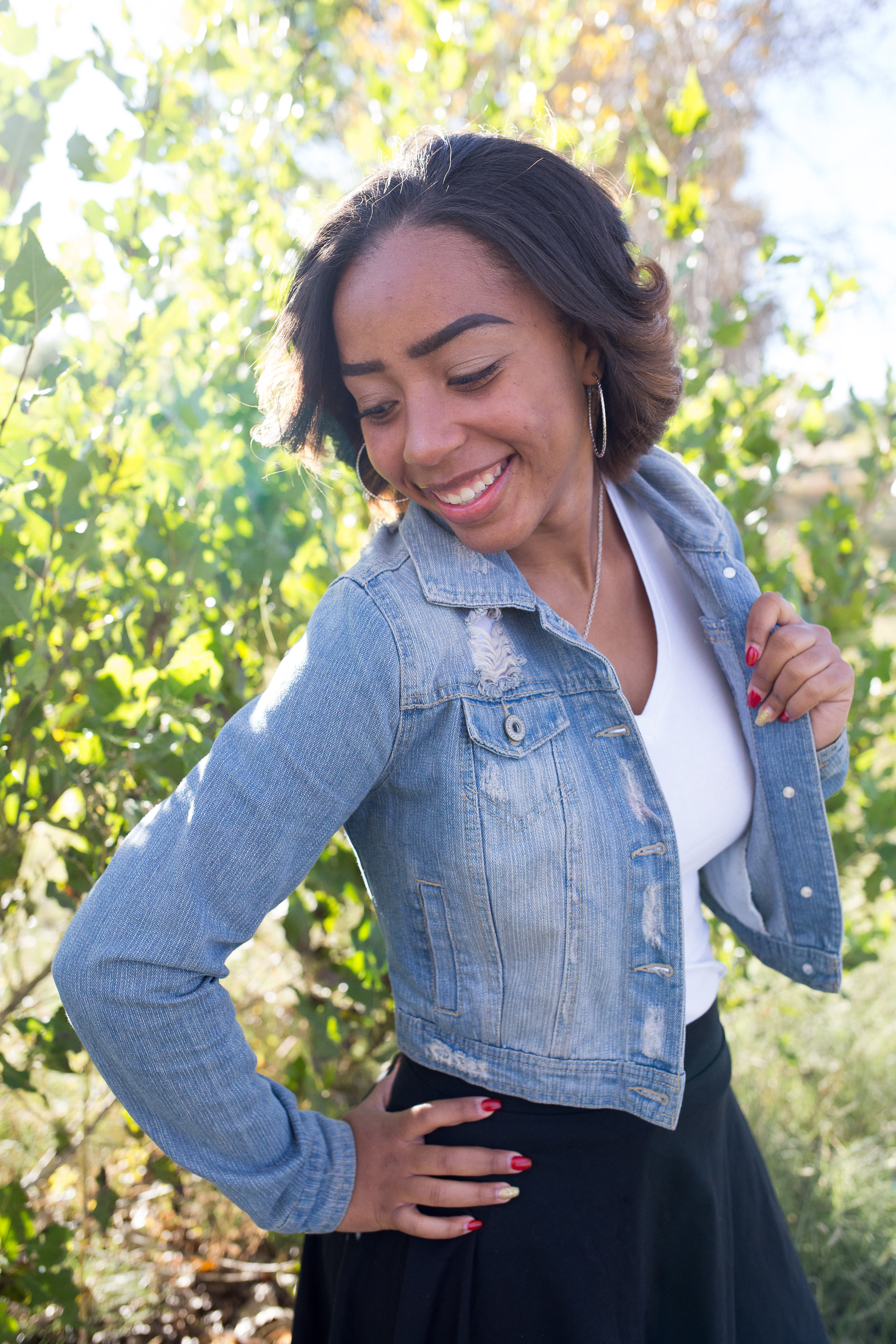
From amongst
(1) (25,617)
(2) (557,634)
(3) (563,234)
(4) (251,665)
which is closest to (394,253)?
(3) (563,234)

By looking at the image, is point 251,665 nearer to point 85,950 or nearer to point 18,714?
point 18,714

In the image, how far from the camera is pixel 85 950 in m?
0.99

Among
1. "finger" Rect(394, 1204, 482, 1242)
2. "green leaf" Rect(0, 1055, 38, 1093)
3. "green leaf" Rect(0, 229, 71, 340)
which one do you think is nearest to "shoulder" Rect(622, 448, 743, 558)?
"green leaf" Rect(0, 229, 71, 340)

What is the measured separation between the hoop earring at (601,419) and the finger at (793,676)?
0.48m

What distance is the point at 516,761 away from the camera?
3.84 feet

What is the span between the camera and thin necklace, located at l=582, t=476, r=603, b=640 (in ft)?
4.84

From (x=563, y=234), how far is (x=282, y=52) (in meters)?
2.09

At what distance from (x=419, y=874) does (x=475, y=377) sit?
66cm

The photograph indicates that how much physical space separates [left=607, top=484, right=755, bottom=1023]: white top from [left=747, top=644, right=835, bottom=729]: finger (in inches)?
3.3

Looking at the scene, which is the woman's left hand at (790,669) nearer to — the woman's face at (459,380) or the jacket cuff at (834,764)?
the jacket cuff at (834,764)

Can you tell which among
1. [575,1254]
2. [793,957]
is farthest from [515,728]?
[793,957]

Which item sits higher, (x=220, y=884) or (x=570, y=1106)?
(x=220, y=884)

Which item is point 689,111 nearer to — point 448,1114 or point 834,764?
point 834,764

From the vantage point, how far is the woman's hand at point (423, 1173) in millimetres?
1198
